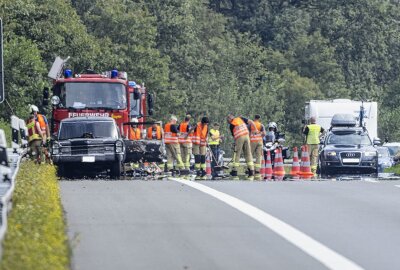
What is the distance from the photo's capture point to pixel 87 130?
34.1m

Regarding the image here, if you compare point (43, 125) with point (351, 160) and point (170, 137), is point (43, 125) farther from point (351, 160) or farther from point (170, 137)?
point (351, 160)

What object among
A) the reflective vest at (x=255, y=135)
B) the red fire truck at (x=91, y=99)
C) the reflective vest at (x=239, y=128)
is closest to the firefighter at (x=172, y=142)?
the red fire truck at (x=91, y=99)

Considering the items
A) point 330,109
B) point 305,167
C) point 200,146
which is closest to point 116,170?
point 200,146

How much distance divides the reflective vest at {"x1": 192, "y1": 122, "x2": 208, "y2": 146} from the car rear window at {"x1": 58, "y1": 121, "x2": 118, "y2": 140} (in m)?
3.75

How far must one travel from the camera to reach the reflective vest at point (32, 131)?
3484 cm

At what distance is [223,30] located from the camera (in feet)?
336

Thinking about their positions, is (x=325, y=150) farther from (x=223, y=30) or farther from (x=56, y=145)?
(x=223, y=30)

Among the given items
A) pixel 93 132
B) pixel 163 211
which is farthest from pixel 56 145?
pixel 163 211

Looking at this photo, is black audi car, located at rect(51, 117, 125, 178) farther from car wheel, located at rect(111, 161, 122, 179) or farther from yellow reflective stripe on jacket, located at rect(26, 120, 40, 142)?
yellow reflective stripe on jacket, located at rect(26, 120, 40, 142)

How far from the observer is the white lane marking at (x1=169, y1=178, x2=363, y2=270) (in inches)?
513

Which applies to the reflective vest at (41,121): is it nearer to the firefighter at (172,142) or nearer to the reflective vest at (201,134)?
the reflective vest at (201,134)

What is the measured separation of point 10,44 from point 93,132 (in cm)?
2626

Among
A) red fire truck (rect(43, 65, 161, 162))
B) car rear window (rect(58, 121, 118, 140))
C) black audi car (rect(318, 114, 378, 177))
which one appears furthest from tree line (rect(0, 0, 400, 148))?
car rear window (rect(58, 121, 118, 140))

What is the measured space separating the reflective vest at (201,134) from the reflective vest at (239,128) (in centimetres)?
303
